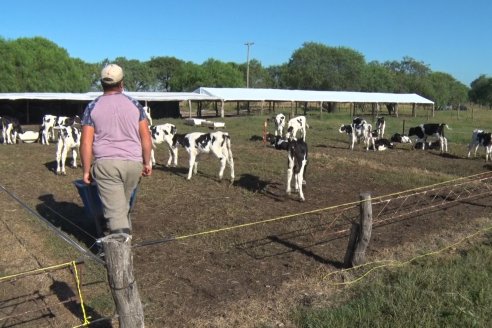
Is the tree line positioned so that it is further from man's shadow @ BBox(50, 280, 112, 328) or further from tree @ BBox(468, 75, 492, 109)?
man's shadow @ BBox(50, 280, 112, 328)

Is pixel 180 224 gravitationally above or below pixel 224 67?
below

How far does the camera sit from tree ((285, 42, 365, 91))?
85.7 metres

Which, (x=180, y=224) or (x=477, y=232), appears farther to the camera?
(x=180, y=224)

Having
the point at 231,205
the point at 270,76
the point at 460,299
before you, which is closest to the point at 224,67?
the point at 270,76

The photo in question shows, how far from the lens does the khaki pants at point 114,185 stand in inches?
198

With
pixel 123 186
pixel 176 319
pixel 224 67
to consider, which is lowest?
pixel 176 319

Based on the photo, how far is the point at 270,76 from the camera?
122000mm

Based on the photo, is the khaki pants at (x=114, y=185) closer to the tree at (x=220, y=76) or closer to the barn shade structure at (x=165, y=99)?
the barn shade structure at (x=165, y=99)

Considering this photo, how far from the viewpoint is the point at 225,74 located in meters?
86.2

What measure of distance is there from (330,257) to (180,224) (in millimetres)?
3131

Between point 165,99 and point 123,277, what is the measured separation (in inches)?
1553

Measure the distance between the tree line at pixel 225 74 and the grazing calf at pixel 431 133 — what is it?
43.0m

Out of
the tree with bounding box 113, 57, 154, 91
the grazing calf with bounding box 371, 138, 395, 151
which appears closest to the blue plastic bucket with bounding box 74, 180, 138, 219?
the grazing calf with bounding box 371, 138, 395, 151

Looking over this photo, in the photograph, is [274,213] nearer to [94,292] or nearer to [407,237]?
[407,237]
